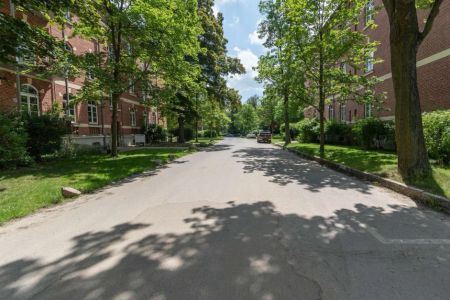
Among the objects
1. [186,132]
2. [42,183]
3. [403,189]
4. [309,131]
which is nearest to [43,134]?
[42,183]

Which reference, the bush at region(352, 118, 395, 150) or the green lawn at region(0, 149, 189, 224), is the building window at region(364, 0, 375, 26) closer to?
the bush at region(352, 118, 395, 150)

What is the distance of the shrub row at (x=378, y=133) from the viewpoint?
401 inches

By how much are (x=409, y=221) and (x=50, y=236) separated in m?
6.20

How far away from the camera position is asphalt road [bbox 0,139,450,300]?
9.61ft

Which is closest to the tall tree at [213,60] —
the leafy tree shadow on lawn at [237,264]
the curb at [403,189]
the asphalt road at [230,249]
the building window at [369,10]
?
the building window at [369,10]

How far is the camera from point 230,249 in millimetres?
3848

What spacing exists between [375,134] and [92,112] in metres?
21.1

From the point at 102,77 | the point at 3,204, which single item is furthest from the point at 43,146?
the point at 3,204

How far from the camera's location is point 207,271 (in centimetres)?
326

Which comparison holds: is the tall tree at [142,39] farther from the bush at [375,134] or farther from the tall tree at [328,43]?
the bush at [375,134]

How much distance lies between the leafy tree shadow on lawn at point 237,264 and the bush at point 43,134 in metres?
10.7

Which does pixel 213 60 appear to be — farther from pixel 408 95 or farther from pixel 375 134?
pixel 408 95

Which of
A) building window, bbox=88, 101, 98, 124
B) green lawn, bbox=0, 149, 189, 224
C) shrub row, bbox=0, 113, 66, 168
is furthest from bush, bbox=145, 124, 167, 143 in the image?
green lawn, bbox=0, 149, 189, 224

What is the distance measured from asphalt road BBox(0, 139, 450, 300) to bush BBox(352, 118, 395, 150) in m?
10.8
